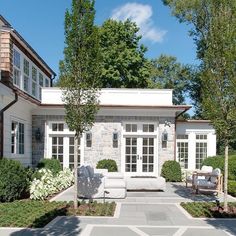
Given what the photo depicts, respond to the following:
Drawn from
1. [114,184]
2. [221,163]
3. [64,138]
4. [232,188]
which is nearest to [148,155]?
[221,163]

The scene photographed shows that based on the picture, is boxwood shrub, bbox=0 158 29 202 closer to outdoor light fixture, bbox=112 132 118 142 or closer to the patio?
the patio

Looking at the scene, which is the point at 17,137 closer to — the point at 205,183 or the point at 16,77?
the point at 16,77

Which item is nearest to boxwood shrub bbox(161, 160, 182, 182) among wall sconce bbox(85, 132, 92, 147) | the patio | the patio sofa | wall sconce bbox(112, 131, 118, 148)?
wall sconce bbox(112, 131, 118, 148)

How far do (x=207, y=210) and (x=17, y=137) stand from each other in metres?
9.51

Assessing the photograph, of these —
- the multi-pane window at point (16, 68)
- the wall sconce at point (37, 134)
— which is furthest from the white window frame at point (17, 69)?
the wall sconce at point (37, 134)

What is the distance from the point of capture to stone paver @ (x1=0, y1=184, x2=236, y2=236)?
8.39 metres

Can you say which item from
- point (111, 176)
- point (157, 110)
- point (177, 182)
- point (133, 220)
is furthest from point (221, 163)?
point (133, 220)

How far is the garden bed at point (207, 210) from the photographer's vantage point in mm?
10500

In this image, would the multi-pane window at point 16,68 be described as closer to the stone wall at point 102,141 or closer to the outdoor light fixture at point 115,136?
the stone wall at point 102,141

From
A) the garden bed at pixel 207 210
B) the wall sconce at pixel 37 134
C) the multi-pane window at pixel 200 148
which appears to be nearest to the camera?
the garden bed at pixel 207 210

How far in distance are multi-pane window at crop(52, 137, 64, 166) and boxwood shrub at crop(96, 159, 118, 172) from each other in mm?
2074

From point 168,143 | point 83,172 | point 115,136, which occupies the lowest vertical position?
point 83,172

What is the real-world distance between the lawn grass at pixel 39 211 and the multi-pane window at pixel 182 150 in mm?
10590

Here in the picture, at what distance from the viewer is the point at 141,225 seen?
30.2 ft
